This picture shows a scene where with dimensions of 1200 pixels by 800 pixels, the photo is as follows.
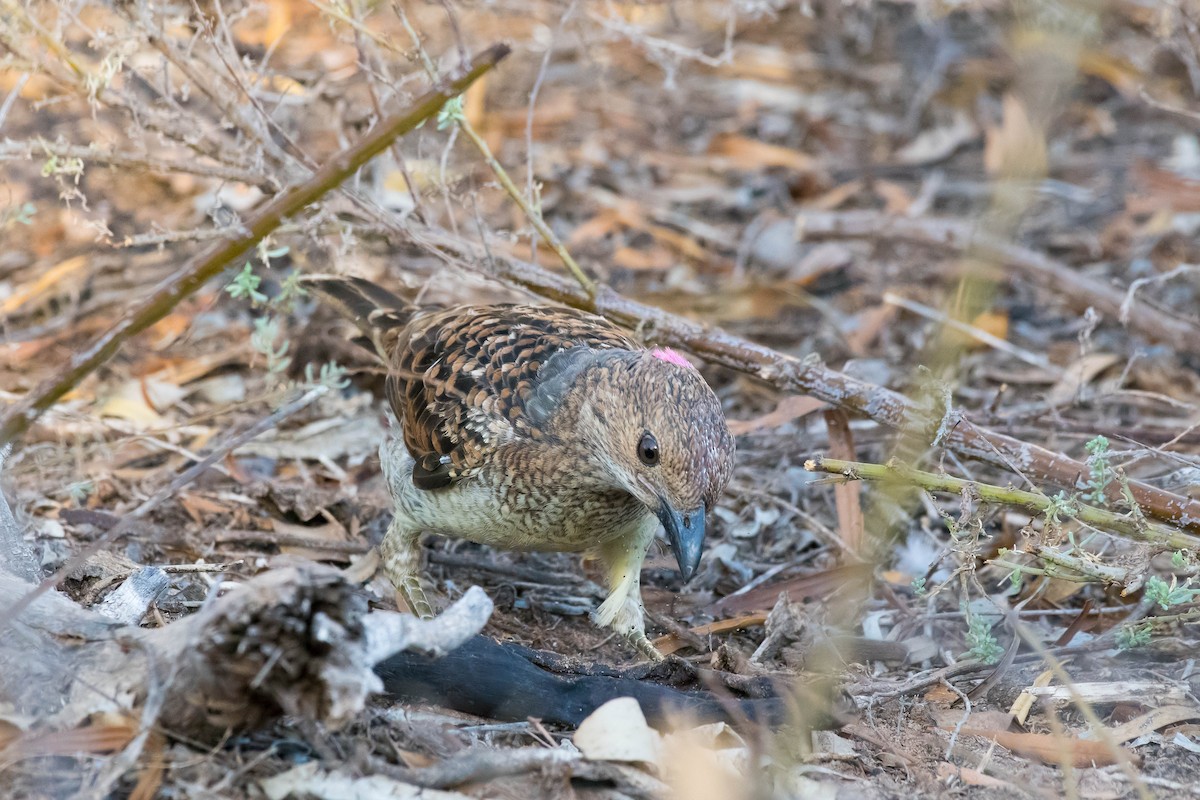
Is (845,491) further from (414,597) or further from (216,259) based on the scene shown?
(216,259)

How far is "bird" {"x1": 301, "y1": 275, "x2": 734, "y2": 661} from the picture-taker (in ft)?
13.5

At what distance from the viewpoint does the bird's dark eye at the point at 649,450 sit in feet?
13.5

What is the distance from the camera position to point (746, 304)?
7.09m

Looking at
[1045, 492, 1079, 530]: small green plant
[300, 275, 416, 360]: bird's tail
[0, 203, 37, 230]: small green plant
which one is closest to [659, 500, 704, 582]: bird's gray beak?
[1045, 492, 1079, 530]: small green plant

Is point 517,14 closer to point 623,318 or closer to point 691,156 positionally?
point 691,156

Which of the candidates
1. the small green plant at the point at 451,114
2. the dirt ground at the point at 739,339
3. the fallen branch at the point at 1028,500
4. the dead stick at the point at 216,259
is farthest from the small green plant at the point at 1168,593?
the small green plant at the point at 451,114

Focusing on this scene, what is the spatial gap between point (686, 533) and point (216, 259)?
6.04ft

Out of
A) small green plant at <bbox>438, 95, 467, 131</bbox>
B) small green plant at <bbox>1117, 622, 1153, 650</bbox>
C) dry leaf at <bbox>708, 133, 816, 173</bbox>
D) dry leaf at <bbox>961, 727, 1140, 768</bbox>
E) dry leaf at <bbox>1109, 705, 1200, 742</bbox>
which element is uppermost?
small green plant at <bbox>438, 95, 467, 131</bbox>

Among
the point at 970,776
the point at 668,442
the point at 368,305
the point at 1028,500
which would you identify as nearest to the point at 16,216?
the point at 368,305

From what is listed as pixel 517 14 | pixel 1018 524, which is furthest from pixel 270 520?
pixel 517 14

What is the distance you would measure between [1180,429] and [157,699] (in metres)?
4.45

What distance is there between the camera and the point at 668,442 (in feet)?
13.4

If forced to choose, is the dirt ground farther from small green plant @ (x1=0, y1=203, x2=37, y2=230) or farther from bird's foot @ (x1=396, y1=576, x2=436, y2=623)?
small green plant @ (x1=0, y1=203, x2=37, y2=230)

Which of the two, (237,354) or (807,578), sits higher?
(237,354)
